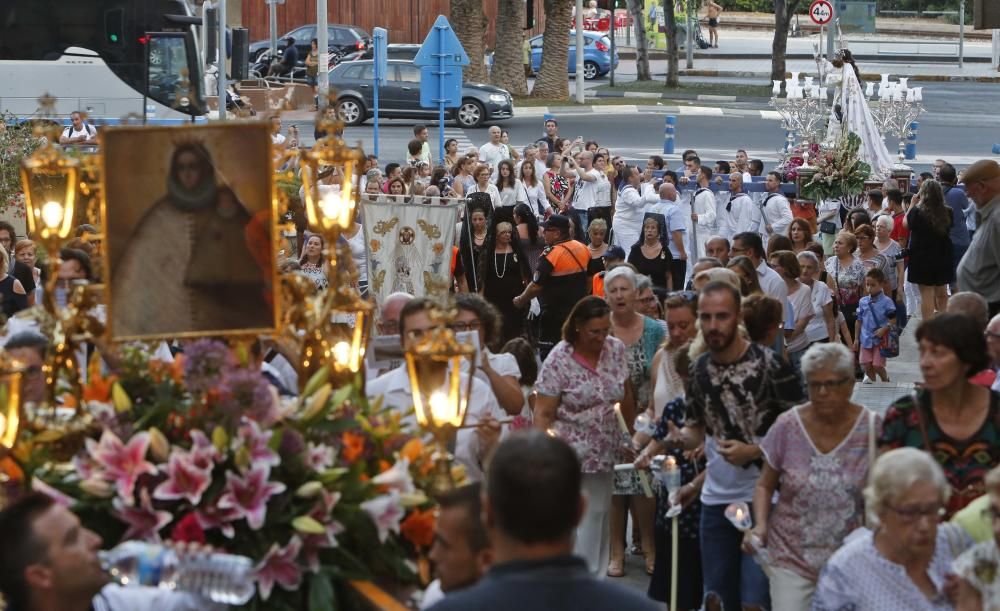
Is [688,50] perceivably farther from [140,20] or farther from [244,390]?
[244,390]

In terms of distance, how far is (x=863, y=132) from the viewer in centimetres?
2466

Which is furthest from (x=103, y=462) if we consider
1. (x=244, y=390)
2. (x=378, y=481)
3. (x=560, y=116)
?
(x=560, y=116)

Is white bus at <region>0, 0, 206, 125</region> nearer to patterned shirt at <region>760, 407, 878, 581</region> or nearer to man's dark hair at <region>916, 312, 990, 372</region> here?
patterned shirt at <region>760, 407, 878, 581</region>

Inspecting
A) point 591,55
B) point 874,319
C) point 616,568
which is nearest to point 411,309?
point 616,568

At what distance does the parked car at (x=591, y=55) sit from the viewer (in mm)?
53969

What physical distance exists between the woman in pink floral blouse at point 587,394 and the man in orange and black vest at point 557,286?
4.49 meters

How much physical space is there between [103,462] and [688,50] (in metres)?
52.4

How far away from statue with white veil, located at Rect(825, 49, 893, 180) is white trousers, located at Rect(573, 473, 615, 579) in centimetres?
1567

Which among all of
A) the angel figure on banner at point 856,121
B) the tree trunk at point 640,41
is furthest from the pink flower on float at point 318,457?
the tree trunk at point 640,41

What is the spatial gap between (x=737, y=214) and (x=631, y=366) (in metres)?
10.2

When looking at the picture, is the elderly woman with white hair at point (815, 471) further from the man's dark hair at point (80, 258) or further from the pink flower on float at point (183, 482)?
the man's dark hair at point (80, 258)

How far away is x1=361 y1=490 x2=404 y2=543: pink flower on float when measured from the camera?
5.45 metres

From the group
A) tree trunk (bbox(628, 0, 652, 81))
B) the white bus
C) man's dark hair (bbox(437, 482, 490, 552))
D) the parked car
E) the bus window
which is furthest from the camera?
the parked car

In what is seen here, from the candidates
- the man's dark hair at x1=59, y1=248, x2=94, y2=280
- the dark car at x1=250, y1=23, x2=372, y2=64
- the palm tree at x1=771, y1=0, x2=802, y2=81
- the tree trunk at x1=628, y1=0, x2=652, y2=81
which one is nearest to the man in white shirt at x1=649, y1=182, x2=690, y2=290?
the man's dark hair at x1=59, y1=248, x2=94, y2=280
